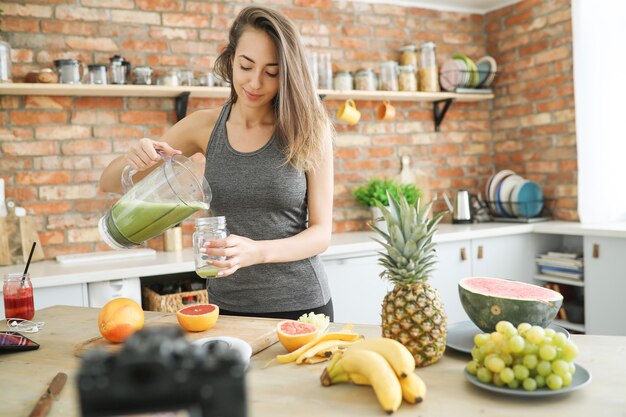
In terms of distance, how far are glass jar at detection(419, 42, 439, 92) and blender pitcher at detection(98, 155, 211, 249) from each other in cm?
274

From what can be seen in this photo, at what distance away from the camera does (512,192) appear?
13.0ft

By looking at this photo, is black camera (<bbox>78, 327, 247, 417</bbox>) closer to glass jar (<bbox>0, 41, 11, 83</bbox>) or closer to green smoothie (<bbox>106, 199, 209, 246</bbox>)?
green smoothie (<bbox>106, 199, 209, 246</bbox>)

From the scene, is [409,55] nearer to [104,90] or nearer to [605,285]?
[605,285]

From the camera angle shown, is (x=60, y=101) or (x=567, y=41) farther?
(x=567, y=41)

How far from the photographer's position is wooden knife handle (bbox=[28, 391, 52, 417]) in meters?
1.03

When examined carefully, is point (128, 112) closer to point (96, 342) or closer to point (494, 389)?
point (96, 342)

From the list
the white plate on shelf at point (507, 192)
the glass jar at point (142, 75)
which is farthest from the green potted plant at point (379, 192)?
the glass jar at point (142, 75)

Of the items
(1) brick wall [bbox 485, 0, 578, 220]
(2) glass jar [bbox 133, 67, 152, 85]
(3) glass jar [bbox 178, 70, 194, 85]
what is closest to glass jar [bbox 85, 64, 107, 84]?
(2) glass jar [bbox 133, 67, 152, 85]

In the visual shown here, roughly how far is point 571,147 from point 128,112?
2725 mm

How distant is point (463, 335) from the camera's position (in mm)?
1375

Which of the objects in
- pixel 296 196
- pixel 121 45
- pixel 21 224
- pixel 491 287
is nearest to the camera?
pixel 491 287

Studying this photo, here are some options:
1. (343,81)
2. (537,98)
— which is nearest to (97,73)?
(343,81)

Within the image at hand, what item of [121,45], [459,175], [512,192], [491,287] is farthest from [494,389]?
[459,175]

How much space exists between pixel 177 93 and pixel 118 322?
2040mm
